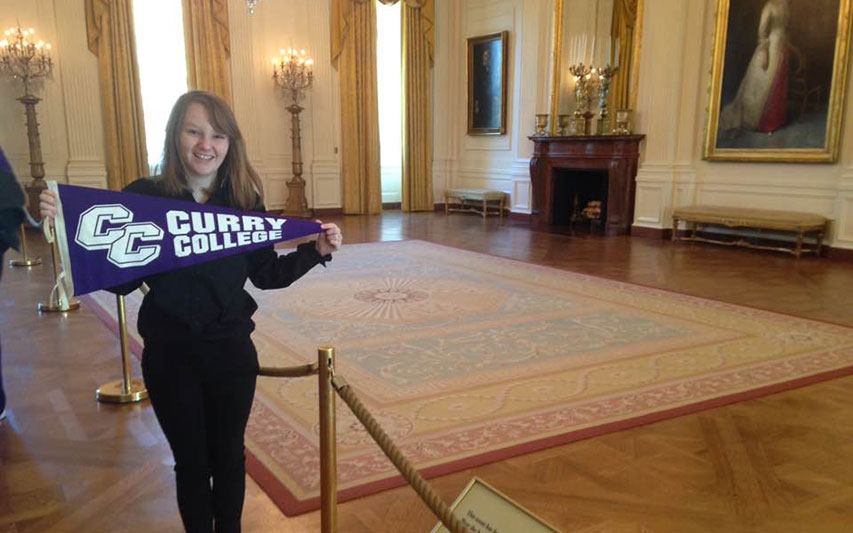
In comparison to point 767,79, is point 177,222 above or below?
below

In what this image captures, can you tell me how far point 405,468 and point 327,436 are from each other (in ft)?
1.24

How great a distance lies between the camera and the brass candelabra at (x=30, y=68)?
9.48 m

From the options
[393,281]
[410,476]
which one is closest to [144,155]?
[393,281]

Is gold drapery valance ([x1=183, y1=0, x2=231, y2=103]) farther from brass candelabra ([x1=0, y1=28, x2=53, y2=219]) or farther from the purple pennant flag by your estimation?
the purple pennant flag

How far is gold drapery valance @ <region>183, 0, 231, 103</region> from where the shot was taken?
11.0 m

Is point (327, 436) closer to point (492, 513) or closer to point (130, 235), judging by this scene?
point (492, 513)

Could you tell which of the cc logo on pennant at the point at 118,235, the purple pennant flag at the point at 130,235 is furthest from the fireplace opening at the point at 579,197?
the cc logo on pennant at the point at 118,235

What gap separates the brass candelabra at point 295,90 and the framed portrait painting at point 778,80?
23.0ft

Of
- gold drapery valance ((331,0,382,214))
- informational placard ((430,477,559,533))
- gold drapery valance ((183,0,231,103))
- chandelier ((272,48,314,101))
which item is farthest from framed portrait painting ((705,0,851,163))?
informational placard ((430,477,559,533))

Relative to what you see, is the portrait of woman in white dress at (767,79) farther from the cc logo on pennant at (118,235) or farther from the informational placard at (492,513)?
the cc logo on pennant at (118,235)

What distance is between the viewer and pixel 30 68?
9.77 metres

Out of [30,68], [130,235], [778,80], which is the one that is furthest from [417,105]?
[130,235]

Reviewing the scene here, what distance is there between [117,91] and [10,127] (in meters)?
1.65

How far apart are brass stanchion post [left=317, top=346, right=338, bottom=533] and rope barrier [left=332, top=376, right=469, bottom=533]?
0.04 m
